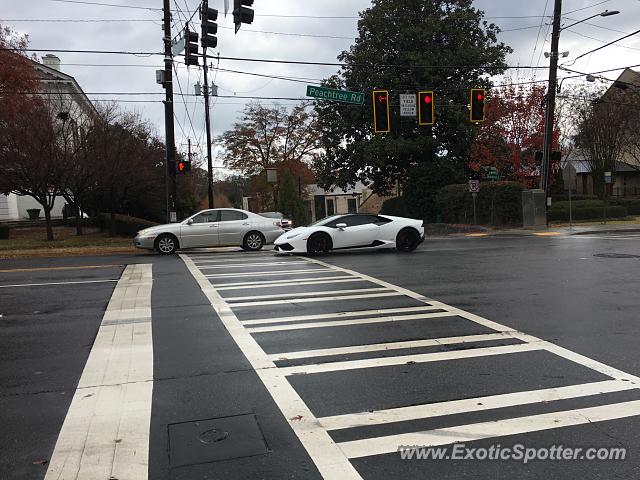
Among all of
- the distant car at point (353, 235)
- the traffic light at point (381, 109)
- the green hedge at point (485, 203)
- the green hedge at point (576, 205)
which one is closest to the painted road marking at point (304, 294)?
the distant car at point (353, 235)

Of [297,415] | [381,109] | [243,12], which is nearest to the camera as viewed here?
[297,415]

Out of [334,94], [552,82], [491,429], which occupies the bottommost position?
[491,429]

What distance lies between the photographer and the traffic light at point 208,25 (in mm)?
16141

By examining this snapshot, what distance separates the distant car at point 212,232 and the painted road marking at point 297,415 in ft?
35.7

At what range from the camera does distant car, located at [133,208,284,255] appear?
17328 mm

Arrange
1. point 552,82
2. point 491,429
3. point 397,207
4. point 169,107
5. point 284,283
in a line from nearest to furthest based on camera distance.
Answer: point 491,429 < point 284,283 < point 169,107 < point 552,82 < point 397,207

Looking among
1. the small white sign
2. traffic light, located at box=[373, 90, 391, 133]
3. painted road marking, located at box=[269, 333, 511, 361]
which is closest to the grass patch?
traffic light, located at box=[373, 90, 391, 133]

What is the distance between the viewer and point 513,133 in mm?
32844

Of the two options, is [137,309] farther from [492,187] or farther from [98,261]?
[492,187]

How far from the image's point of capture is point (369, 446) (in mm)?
3596

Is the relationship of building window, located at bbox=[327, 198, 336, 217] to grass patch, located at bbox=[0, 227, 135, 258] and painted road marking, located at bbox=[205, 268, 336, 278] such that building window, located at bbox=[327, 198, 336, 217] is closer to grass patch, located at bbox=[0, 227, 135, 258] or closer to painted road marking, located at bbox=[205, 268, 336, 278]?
grass patch, located at bbox=[0, 227, 135, 258]

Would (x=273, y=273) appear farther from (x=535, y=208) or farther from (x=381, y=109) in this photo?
(x=535, y=208)

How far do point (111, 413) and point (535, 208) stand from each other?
25.1 m

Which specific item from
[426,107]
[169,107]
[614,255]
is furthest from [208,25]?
[614,255]
